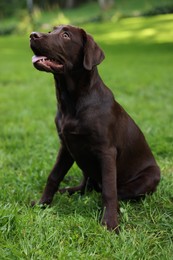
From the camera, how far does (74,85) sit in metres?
3.35

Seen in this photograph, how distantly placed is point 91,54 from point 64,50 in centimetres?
21

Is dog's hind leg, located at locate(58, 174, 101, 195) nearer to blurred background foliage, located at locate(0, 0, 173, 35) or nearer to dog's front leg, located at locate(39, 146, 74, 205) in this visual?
dog's front leg, located at locate(39, 146, 74, 205)

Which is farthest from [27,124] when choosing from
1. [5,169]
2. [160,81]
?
[160,81]

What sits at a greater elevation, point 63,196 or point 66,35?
point 66,35

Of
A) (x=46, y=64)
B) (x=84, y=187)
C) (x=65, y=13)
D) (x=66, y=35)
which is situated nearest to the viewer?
(x=46, y=64)

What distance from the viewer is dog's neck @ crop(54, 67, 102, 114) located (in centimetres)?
333

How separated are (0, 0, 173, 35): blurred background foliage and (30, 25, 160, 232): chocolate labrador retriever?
46.4 ft

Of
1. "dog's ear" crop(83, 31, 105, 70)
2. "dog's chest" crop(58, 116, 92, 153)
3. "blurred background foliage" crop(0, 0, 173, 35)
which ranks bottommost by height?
"blurred background foliage" crop(0, 0, 173, 35)

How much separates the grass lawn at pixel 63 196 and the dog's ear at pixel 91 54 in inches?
44.9

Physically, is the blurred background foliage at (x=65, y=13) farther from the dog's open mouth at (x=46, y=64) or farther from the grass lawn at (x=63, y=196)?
the dog's open mouth at (x=46, y=64)

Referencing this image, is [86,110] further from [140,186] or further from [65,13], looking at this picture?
[65,13]

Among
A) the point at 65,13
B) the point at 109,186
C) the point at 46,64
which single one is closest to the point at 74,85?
the point at 46,64

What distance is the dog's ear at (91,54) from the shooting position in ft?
10.4

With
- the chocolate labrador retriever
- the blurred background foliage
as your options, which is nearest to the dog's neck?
the chocolate labrador retriever
